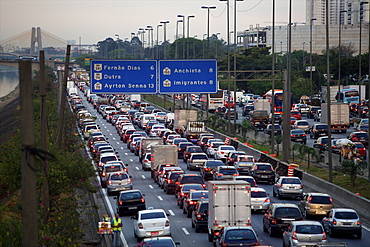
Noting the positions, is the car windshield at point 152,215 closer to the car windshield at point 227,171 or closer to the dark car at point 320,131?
the car windshield at point 227,171

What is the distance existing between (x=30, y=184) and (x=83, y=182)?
629 inches

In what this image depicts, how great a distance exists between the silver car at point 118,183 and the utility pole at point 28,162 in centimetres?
2828

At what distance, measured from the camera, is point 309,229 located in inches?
970

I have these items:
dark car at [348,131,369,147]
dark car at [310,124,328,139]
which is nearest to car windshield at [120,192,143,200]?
dark car at [348,131,369,147]

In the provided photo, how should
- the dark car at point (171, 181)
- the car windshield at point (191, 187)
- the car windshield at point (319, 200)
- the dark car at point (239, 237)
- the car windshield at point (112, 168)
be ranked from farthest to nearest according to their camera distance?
the car windshield at point (112, 168) → the dark car at point (171, 181) → the car windshield at point (191, 187) → the car windshield at point (319, 200) → the dark car at point (239, 237)

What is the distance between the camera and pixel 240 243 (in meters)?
23.1

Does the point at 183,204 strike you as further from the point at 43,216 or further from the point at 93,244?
the point at 43,216

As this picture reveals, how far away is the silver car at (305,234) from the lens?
958 inches

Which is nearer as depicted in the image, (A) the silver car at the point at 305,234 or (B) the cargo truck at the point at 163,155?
(A) the silver car at the point at 305,234

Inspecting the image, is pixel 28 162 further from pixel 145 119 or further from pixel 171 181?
pixel 145 119

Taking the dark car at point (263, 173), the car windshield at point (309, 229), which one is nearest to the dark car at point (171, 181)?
the dark car at point (263, 173)

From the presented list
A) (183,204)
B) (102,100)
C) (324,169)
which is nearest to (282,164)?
(324,169)

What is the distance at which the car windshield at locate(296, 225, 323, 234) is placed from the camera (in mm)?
24522

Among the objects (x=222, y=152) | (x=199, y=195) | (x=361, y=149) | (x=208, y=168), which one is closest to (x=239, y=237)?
(x=199, y=195)
